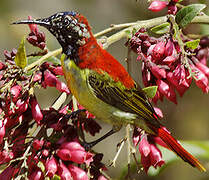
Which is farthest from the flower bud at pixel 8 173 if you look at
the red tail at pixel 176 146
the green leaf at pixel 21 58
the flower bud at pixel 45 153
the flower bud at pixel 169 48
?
the flower bud at pixel 169 48

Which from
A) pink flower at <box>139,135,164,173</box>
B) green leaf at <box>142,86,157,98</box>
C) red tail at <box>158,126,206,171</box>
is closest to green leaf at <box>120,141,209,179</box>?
red tail at <box>158,126,206,171</box>

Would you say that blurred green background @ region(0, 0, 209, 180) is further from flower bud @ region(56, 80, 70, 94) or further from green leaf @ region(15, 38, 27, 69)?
green leaf @ region(15, 38, 27, 69)

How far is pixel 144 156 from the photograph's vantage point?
1.57m

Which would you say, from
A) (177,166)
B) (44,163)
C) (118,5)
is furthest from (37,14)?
(44,163)

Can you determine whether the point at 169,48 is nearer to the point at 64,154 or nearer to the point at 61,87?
the point at 61,87

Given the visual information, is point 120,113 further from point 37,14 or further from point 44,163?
point 37,14

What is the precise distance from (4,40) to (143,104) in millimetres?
3872

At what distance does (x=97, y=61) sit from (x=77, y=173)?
44 cm

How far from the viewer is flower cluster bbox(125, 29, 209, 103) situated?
155 cm

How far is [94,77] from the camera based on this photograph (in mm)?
1613

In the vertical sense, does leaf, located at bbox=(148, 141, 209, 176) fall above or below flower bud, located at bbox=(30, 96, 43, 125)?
below

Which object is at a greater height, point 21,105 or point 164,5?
point 164,5

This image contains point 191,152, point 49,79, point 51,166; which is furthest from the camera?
point 191,152

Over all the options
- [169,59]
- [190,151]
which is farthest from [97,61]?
[190,151]
